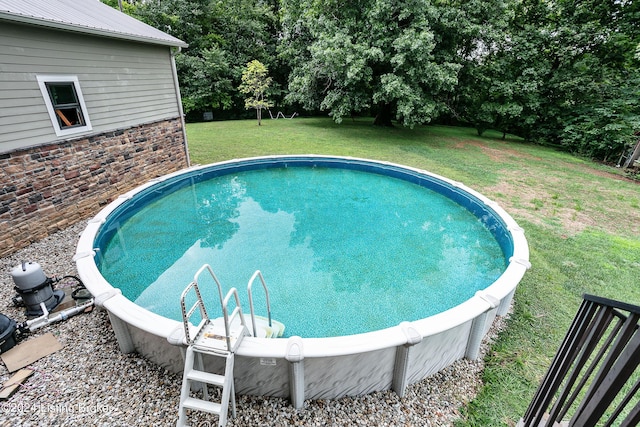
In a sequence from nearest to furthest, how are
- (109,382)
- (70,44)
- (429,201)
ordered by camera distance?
(109,382), (70,44), (429,201)

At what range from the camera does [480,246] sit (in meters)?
5.71

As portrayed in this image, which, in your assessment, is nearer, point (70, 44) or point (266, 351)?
point (266, 351)

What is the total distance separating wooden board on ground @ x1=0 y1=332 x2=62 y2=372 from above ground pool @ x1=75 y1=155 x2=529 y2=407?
0.70 m

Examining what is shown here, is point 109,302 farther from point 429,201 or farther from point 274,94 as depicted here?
point 274,94

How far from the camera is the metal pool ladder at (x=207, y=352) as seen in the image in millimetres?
2289

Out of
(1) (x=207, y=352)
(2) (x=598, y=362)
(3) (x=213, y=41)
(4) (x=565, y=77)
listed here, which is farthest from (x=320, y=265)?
(3) (x=213, y=41)

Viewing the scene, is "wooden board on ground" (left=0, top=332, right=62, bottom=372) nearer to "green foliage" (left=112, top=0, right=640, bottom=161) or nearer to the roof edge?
the roof edge

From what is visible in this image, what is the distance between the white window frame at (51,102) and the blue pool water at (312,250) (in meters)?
1.76

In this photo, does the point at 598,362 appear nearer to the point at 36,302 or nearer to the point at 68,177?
the point at 36,302

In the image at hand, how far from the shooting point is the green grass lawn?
3.20 meters

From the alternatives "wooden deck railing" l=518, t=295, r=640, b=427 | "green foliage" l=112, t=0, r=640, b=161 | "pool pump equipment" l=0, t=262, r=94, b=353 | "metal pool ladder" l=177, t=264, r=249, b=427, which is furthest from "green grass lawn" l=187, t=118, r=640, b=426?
"pool pump equipment" l=0, t=262, r=94, b=353

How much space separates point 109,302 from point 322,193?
5.62 meters

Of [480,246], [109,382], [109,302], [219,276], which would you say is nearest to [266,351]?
[109,382]

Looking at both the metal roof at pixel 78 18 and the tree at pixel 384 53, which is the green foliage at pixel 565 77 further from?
the metal roof at pixel 78 18
